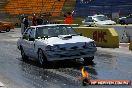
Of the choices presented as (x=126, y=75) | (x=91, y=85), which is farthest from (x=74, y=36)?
(x=91, y=85)

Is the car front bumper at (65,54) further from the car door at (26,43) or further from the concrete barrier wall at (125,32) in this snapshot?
the concrete barrier wall at (125,32)

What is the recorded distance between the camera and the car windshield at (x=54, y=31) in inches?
571

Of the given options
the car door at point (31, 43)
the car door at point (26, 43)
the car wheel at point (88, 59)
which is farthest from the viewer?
the car door at point (26, 43)

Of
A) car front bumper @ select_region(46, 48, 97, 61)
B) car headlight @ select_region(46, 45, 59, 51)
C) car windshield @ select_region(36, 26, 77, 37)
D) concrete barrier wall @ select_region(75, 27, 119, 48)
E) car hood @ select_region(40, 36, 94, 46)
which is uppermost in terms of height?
car windshield @ select_region(36, 26, 77, 37)

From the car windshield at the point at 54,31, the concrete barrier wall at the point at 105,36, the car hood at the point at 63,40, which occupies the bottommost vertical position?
the concrete barrier wall at the point at 105,36

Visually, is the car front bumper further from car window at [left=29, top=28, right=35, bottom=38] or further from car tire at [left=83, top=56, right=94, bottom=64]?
car window at [left=29, top=28, right=35, bottom=38]

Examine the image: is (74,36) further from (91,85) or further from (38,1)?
(38,1)

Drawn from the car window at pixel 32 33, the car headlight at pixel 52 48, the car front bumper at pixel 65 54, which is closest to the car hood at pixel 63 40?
the car headlight at pixel 52 48

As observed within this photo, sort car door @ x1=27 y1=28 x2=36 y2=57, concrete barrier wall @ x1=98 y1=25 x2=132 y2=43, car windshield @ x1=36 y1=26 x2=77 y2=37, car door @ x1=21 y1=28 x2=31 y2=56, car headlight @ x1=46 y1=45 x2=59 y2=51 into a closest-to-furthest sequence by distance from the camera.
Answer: car headlight @ x1=46 y1=45 x2=59 y2=51, car windshield @ x1=36 y1=26 x2=77 y2=37, car door @ x1=27 y1=28 x2=36 y2=57, car door @ x1=21 y1=28 x2=31 y2=56, concrete barrier wall @ x1=98 y1=25 x2=132 y2=43

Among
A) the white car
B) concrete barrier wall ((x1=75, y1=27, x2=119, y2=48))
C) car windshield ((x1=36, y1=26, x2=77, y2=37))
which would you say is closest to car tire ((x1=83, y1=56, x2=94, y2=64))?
the white car

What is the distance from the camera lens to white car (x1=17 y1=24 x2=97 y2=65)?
1340cm

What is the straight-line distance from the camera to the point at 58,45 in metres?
13.4

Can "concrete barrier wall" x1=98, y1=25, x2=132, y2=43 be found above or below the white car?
below

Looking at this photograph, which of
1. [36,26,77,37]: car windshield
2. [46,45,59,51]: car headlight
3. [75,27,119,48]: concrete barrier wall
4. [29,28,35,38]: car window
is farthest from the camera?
[75,27,119,48]: concrete barrier wall
